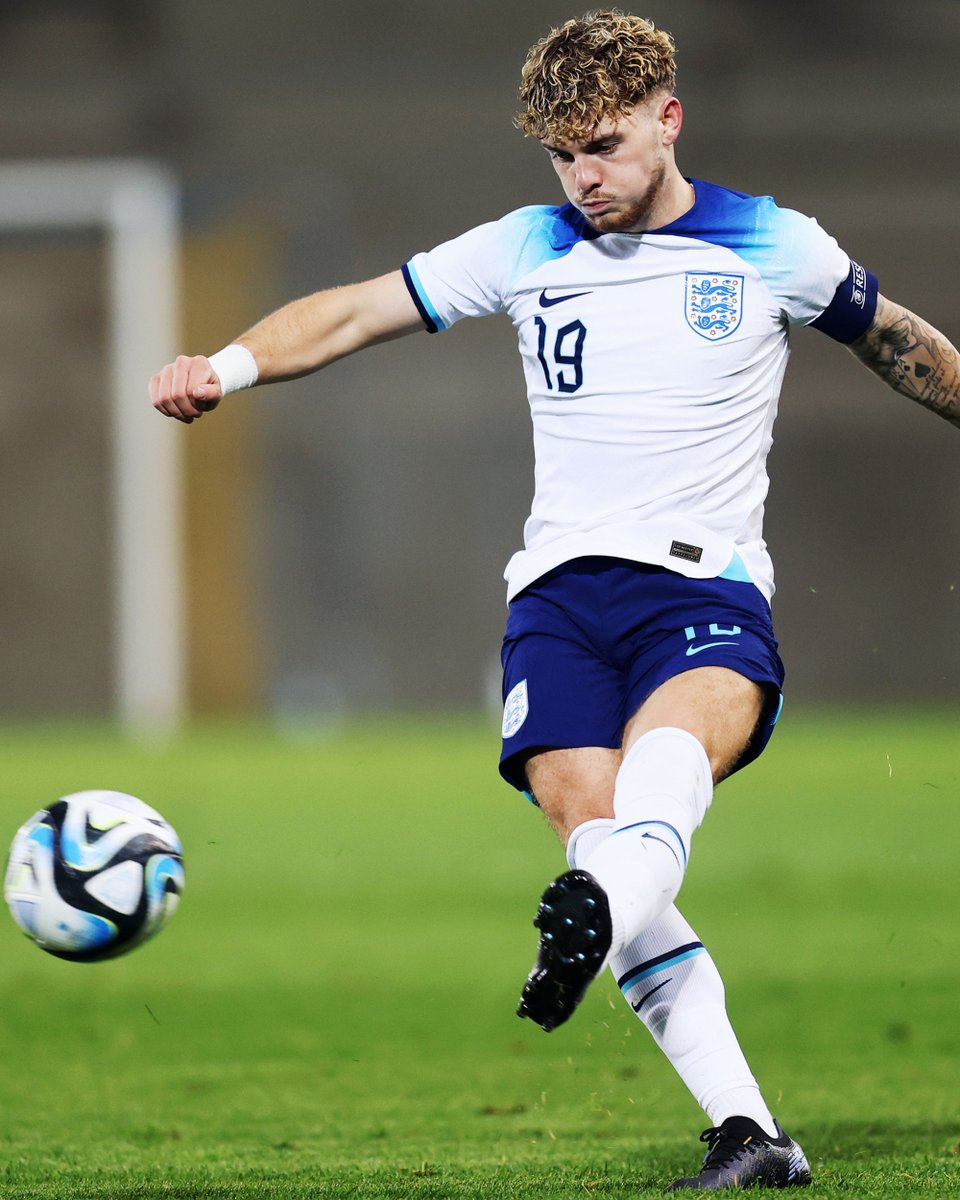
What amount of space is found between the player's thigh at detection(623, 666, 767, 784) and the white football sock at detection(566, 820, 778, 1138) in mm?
240

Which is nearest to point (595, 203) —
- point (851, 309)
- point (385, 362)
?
point (851, 309)

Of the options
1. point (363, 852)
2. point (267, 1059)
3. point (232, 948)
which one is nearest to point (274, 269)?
point (363, 852)

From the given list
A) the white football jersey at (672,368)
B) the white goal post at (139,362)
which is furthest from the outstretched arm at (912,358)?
the white goal post at (139,362)

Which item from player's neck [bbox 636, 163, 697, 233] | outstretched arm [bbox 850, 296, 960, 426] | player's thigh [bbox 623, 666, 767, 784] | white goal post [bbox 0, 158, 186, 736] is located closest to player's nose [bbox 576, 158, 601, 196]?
player's neck [bbox 636, 163, 697, 233]

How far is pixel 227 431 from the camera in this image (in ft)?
84.2

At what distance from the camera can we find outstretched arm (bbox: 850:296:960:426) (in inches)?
174

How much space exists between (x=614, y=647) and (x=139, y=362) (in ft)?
52.8

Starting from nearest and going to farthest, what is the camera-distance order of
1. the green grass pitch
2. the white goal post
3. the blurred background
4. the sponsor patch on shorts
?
the sponsor patch on shorts → the green grass pitch → the white goal post → the blurred background

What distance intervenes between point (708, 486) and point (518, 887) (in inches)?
280

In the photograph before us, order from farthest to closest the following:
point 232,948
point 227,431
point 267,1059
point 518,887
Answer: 1. point 227,431
2. point 518,887
3. point 232,948
4. point 267,1059

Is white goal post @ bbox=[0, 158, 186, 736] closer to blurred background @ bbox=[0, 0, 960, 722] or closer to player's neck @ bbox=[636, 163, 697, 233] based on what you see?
blurred background @ bbox=[0, 0, 960, 722]

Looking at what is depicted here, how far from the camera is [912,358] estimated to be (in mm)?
4438

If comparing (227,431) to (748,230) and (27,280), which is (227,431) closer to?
(27,280)

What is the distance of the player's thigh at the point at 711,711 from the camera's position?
3908mm
